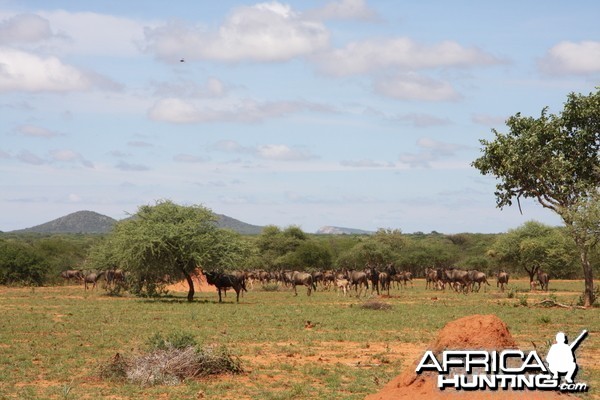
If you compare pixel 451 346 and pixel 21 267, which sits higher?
pixel 21 267

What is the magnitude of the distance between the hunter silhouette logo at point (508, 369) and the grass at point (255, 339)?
4.46 metres

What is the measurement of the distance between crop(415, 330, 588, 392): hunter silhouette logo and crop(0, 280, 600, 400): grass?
4.46 meters

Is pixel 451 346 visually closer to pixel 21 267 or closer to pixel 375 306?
pixel 375 306

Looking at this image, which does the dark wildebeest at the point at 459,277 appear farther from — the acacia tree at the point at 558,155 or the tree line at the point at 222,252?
the acacia tree at the point at 558,155

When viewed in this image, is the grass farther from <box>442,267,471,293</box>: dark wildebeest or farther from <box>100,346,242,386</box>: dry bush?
<box>442,267,471,293</box>: dark wildebeest

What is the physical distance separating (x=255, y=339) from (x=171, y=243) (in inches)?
638

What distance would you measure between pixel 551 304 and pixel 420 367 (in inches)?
1065

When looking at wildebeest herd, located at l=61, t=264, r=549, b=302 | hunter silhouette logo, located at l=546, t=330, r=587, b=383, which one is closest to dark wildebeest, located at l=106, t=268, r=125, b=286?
wildebeest herd, located at l=61, t=264, r=549, b=302

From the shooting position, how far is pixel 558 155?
117 feet

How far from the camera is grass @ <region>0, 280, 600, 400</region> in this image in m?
16.1

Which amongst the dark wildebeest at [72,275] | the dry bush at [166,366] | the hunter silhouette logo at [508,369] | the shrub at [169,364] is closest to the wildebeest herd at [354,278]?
the dark wildebeest at [72,275]

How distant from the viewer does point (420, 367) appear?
11.0 m

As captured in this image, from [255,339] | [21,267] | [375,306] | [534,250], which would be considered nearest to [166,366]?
[255,339]

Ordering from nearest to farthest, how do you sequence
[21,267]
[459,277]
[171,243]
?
[171,243] → [459,277] → [21,267]
